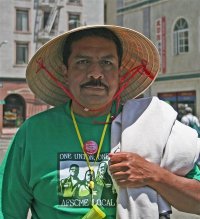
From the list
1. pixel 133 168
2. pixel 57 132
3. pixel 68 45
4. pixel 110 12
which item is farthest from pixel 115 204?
pixel 110 12

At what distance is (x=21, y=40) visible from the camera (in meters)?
32.6

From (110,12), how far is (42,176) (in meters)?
30.4

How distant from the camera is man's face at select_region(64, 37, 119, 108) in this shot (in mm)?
2152

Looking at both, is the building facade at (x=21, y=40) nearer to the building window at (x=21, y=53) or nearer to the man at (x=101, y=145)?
the building window at (x=21, y=53)

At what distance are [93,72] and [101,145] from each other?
0.30 meters

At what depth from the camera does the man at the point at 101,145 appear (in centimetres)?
196

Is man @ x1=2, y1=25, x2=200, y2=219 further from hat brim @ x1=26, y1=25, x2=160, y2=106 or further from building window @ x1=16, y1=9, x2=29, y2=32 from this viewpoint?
building window @ x1=16, y1=9, x2=29, y2=32

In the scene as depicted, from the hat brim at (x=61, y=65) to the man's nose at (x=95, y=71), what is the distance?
0.80 feet

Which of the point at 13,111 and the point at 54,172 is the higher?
the point at 13,111

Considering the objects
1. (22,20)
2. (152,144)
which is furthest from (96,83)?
(22,20)

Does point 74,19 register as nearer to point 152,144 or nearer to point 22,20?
point 22,20

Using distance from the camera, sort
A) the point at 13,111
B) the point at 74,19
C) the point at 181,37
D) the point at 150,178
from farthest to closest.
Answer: the point at 74,19
the point at 13,111
the point at 181,37
the point at 150,178

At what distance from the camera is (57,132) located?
7.20 feet

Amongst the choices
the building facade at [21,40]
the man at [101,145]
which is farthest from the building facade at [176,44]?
the man at [101,145]
